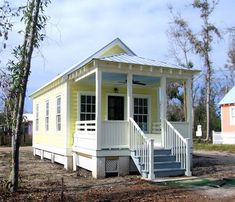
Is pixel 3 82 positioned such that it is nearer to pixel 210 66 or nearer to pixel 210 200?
pixel 210 200

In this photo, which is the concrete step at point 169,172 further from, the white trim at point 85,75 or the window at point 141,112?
the window at point 141,112

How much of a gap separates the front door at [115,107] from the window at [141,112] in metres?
0.67

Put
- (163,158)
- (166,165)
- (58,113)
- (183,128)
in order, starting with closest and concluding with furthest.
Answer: (166,165) < (163,158) < (183,128) < (58,113)

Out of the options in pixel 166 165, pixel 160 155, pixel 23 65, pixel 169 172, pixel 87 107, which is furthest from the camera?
pixel 87 107

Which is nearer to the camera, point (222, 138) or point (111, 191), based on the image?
point (111, 191)

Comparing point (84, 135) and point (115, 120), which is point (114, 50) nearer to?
point (115, 120)

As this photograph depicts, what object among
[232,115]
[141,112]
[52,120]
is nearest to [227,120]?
[232,115]

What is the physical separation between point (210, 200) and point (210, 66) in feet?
95.9

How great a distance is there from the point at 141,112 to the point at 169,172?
215 inches

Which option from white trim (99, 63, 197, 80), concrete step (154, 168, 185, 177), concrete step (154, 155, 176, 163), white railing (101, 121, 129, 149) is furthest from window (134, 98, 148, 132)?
concrete step (154, 168, 185, 177)

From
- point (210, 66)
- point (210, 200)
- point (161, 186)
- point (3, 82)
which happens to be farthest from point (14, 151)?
point (210, 66)

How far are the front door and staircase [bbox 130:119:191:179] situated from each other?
12.2 feet

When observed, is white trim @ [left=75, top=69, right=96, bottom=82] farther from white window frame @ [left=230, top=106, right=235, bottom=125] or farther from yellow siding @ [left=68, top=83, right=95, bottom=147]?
white window frame @ [left=230, top=106, right=235, bottom=125]

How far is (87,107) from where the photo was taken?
16.0m
